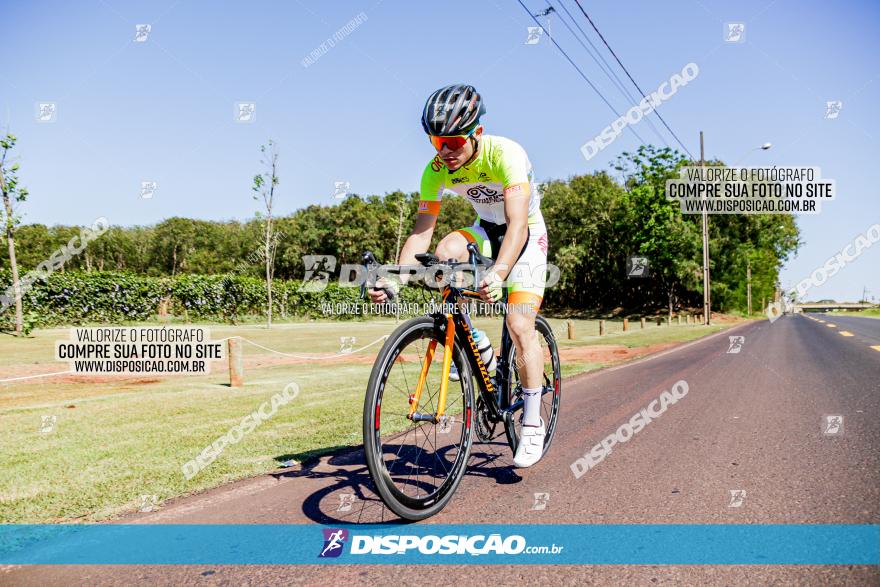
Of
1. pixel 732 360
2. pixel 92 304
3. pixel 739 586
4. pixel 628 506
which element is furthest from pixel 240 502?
pixel 92 304

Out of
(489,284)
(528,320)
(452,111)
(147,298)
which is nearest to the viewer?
(489,284)

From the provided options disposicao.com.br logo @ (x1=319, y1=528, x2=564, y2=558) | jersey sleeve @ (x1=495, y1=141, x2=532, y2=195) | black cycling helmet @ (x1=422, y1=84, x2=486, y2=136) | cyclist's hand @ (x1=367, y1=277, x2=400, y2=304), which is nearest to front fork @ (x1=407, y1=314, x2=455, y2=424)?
cyclist's hand @ (x1=367, y1=277, x2=400, y2=304)

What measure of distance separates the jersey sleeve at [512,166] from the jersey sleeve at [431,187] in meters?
0.43

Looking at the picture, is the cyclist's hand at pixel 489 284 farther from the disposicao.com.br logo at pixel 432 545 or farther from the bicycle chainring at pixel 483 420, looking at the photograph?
the disposicao.com.br logo at pixel 432 545

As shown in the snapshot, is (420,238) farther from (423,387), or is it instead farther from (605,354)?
(605,354)

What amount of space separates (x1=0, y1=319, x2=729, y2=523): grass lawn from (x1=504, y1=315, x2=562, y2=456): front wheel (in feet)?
5.47

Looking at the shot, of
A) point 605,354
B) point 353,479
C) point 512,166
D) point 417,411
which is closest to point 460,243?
point 512,166

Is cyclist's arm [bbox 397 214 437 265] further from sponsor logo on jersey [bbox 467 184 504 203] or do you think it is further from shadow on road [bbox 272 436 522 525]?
shadow on road [bbox 272 436 522 525]

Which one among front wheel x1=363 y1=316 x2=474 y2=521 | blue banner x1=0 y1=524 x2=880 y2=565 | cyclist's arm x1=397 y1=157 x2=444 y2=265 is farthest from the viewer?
cyclist's arm x1=397 y1=157 x2=444 y2=265

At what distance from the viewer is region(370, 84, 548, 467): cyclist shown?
3.30 metres

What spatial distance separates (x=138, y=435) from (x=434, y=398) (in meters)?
3.70

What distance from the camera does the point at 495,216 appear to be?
13.1 ft

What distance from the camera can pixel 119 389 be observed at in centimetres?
905

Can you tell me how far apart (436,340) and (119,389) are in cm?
800
